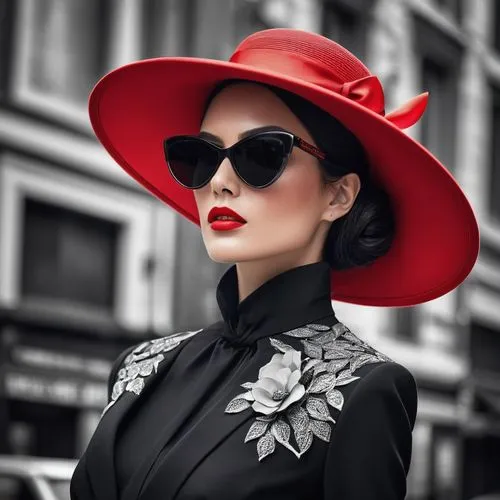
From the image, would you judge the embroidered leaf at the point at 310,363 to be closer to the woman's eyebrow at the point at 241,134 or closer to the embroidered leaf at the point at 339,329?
the embroidered leaf at the point at 339,329

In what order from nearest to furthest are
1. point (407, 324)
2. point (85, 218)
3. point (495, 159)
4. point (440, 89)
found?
point (85, 218) → point (407, 324) → point (440, 89) → point (495, 159)

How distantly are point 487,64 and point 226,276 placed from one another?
12205 millimetres

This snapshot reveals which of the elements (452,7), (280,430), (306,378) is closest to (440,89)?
(452,7)

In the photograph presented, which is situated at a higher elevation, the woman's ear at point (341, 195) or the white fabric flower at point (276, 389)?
the woman's ear at point (341, 195)

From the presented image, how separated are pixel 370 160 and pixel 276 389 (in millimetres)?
553

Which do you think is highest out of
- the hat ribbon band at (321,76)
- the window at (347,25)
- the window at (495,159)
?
the window at (347,25)

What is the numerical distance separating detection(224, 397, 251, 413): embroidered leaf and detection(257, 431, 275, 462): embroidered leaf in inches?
3.1

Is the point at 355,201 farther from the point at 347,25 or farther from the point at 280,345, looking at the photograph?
the point at 347,25

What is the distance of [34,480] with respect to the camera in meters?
4.24

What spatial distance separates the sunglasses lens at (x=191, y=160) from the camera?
2281mm

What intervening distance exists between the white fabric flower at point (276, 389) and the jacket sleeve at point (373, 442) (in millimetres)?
99

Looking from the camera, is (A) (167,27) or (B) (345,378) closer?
(B) (345,378)

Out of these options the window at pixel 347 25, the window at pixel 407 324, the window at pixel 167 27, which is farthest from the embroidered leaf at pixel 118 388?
the window at pixel 407 324

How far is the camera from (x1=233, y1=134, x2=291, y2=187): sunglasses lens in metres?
2.21
